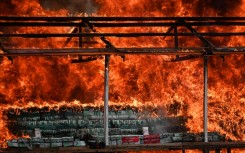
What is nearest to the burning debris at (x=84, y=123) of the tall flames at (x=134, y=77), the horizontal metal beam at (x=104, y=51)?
the tall flames at (x=134, y=77)

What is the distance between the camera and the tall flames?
973 inches

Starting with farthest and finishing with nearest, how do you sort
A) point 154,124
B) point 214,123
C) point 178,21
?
point 214,123 < point 154,124 < point 178,21

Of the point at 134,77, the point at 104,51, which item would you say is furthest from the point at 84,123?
the point at 104,51

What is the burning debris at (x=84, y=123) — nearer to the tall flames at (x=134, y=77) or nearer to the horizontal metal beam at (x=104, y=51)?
the tall flames at (x=134, y=77)

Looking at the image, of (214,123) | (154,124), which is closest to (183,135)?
(154,124)

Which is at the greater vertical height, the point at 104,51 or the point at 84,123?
the point at 104,51

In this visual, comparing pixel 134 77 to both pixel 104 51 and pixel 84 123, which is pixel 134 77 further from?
pixel 104 51

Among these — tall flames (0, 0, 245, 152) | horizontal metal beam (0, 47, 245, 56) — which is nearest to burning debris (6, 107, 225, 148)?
tall flames (0, 0, 245, 152)

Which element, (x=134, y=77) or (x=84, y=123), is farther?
(x=134, y=77)

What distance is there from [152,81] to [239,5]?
253 inches

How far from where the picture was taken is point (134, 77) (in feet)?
85.1

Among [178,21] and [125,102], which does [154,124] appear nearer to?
[125,102]

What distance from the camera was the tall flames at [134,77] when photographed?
973 inches

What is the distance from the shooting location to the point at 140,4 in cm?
2652
